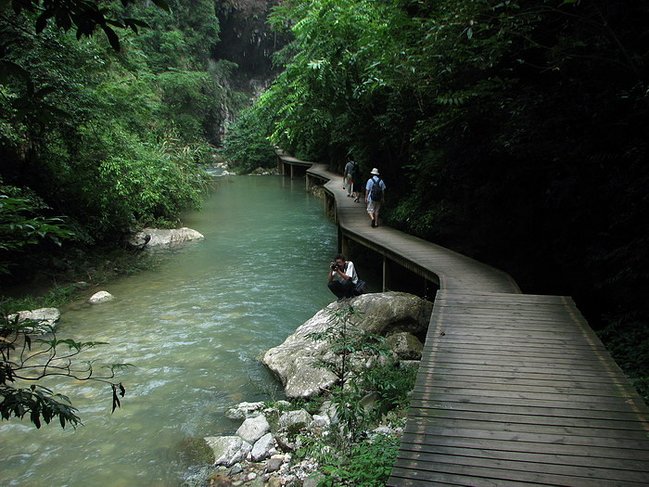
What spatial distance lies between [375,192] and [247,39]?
4763 cm

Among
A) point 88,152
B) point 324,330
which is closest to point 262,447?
point 324,330

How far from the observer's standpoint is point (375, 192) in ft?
41.6

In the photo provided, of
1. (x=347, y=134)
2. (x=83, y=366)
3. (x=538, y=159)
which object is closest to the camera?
(x=538, y=159)

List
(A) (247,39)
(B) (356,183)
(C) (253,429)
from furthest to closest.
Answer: (A) (247,39) < (B) (356,183) < (C) (253,429)

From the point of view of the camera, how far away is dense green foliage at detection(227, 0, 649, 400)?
5.65 meters

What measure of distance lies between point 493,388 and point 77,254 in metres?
12.3

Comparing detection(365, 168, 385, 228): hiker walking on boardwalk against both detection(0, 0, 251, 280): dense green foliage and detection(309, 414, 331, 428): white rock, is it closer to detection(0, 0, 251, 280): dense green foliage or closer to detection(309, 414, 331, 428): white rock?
detection(0, 0, 251, 280): dense green foliage

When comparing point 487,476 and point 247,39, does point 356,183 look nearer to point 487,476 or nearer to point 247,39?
point 487,476

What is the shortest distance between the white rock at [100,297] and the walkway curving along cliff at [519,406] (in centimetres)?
810

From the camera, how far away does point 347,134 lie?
56.8ft

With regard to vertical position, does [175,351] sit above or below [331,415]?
below

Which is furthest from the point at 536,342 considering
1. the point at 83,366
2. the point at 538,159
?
the point at 83,366

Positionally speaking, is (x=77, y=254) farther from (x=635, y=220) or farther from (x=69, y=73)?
(x=635, y=220)

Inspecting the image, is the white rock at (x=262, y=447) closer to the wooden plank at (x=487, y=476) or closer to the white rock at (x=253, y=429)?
the white rock at (x=253, y=429)
